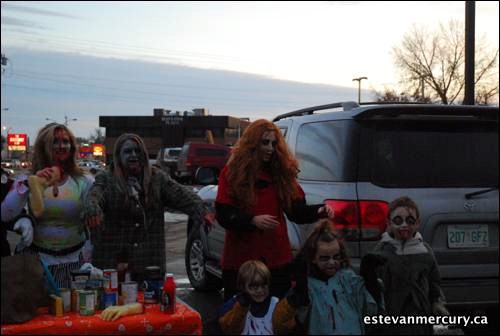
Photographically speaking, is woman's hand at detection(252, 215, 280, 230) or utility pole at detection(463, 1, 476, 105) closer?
woman's hand at detection(252, 215, 280, 230)

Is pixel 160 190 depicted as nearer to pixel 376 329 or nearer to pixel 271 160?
pixel 271 160

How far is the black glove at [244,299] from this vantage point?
3.34 m

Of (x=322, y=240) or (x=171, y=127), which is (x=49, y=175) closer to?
(x=322, y=240)

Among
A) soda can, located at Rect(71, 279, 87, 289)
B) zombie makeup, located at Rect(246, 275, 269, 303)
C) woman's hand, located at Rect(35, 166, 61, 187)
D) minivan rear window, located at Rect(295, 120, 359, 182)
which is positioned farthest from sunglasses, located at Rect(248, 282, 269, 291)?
woman's hand, located at Rect(35, 166, 61, 187)

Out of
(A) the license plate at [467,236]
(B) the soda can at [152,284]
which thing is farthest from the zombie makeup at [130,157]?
(A) the license plate at [467,236]

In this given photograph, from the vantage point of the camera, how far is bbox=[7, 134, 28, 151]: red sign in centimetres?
8664

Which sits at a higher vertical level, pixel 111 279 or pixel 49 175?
pixel 49 175

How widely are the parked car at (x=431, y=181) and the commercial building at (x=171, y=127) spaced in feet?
242

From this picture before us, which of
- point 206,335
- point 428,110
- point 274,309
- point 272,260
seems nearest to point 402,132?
point 428,110

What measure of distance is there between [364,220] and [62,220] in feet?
6.29

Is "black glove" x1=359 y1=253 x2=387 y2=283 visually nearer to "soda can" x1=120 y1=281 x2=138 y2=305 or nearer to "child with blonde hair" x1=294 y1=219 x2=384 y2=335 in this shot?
"child with blonde hair" x1=294 y1=219 x2=384 y2=335

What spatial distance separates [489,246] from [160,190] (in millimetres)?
2264

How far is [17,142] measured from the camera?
291ft

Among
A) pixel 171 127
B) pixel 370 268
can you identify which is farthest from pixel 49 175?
pixel 171 127
